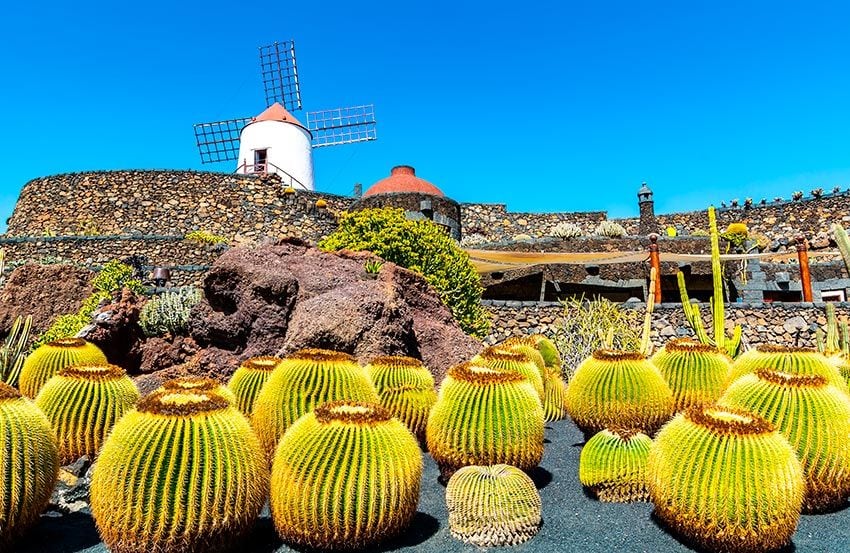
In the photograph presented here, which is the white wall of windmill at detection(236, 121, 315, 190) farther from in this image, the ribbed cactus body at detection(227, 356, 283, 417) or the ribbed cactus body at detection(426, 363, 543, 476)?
the ribbed cactus body at detection(426, 363, 543, 476)

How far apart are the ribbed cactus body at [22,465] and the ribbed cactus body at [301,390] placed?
51.0 inches

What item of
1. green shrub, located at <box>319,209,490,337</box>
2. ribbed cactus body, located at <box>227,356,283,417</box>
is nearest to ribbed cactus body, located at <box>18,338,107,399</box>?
ribbed cactus body, located at <box>227,356,283,417</box>

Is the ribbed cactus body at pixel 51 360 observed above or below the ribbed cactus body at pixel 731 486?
above

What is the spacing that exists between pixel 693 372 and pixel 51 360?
230 inches

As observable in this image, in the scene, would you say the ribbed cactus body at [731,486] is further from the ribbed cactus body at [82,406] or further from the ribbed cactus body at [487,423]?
the ribbed cactus body at [82,406]

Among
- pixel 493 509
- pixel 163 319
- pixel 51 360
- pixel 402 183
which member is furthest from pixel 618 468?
pixel 402 183

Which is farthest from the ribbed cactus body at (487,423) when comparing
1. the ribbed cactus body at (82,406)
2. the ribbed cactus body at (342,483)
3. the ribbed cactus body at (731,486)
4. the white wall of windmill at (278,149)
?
the white wall of windmill at (278,149)

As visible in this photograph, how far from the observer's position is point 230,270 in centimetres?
678

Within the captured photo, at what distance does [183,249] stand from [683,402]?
16.9 metres

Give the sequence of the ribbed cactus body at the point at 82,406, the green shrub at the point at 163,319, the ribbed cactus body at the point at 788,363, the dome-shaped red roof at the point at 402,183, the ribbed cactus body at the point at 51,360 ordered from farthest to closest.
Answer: the dome-shaped red roof at the point at 402,183, the green shrub at the point at 163,319, the ribbed cactus body at the point at 51,360, the ribbed cactus body at the point at 788,363, the ribbed cactus body at the point at 82,406

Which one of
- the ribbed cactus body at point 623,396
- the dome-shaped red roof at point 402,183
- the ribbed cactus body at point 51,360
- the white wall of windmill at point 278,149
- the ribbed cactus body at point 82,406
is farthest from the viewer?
the white wall of windmill at point 278,149

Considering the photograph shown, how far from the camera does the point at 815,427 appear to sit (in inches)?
154

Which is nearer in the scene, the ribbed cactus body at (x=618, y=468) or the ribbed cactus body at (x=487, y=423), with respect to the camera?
the ribbed cactus body at (x=618, y=468)

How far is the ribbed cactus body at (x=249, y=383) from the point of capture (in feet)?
16.1
